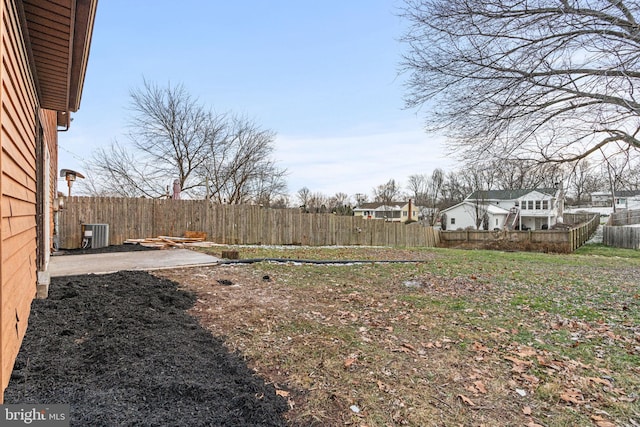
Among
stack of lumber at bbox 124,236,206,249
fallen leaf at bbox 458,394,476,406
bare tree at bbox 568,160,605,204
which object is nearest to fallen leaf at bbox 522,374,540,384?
fallen leaf at bbox 458,394,476,406

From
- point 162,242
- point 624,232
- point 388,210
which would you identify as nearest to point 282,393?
point 162,242

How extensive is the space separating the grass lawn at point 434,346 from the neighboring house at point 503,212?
98.9ft

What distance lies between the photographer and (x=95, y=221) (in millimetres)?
9969

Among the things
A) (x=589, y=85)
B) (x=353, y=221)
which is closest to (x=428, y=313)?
(x=589, y=85)

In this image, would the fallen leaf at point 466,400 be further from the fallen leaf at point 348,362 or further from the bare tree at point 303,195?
the bare tree at point 303,195

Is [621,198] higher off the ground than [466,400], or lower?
higher

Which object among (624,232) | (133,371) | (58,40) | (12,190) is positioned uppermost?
(58,40)

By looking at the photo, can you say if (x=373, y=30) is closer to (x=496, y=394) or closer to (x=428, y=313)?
(x=428, y=313)

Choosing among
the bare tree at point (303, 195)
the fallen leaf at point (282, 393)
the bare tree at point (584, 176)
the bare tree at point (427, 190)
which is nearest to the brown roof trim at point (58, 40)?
the fallen leaf at point (282, 393)

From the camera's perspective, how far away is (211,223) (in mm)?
11969

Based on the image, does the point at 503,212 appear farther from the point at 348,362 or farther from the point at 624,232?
the point at 348,362

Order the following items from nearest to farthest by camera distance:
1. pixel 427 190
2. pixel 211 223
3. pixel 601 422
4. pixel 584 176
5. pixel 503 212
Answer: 1. pixel 601 422
2. pixel 584 176
3. pixel 211 223
4. pixel 503 212
5. pixel 427 190

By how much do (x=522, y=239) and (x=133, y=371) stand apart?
21.1 meters

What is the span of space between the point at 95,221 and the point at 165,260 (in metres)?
4.56
